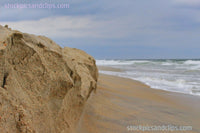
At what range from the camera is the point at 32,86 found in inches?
76.7

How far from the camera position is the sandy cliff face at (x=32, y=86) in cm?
166

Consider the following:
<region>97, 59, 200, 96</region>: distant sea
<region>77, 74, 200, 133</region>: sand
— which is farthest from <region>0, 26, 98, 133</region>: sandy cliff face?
<region>97, 59, 200, 96</region>: distant sea

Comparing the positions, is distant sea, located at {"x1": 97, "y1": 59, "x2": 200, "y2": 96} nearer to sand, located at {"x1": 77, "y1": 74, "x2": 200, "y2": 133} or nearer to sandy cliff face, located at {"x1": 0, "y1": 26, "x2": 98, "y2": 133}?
sand, located at {"x1": 77, "y1": 74, "x2": 200, "y2": 133}

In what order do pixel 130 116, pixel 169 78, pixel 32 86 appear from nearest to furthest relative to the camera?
1. pixel 32 86
2. pixel 130 116
3. pixel 169 78

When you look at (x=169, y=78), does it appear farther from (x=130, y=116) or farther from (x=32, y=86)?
(x=32, y=86)

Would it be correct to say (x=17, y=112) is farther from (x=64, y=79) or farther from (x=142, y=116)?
(x=142, y=116)

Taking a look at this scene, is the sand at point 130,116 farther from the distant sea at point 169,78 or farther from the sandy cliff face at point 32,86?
the distant sea at point 169,78

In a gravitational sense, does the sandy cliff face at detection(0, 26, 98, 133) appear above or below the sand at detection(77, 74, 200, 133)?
above

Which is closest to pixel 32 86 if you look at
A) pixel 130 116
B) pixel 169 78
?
pixel 130 116

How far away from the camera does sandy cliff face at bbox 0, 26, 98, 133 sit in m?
1.66

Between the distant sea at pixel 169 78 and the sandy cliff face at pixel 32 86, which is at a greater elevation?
the sandy cliff face at pixel 32 86

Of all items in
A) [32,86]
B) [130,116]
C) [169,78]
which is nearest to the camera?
[32,86]

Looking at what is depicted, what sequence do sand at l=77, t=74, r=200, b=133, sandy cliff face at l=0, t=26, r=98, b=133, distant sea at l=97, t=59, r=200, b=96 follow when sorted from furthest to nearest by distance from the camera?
1. distant sea at l=97, t=59, r=200, b=96
2. sand at l=77, t=74, r=200, b=133
3. sandy cliff face at l=0, t=26, r=98, b=133

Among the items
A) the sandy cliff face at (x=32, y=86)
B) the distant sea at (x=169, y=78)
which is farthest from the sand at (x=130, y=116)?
the distant sea at (x=169, y=78)
